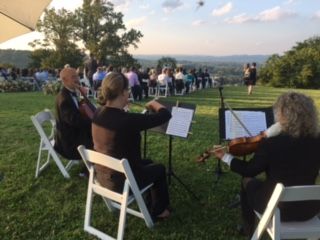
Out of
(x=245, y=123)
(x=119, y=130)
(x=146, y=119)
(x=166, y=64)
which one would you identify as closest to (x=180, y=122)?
(x=245, y=123)

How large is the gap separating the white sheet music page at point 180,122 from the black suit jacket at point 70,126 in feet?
4.55

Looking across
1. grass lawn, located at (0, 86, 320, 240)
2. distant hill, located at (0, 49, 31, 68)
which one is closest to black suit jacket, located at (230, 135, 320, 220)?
grass lawn, located at (0, 86, 320, 240)

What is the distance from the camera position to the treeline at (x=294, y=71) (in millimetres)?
35625

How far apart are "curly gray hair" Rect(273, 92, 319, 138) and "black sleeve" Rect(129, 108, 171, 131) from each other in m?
1.25

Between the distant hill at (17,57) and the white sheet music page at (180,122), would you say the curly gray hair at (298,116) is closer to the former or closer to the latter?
the white sheet music page at (180,122)

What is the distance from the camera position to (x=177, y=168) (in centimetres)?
647

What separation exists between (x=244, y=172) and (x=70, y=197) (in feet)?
8.34

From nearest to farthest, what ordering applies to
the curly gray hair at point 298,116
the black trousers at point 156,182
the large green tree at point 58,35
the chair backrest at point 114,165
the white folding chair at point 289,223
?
the white folding chair at point 289,223 < the curly gray hair at point 298,116 < the chair backrest at point 114,165 < the black trousers at point 156,182 < the large green tree at point 58,35

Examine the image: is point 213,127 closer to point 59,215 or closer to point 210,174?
point 210,174

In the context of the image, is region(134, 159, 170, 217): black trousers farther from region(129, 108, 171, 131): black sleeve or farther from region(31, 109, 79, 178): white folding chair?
region(31, 109, 79, 178): white folding chair

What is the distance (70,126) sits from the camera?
5762 millimetres

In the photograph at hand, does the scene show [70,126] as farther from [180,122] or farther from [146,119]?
[146,119]

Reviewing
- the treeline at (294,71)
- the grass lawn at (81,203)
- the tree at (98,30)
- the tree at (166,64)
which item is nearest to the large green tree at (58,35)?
the tree at (98,30)

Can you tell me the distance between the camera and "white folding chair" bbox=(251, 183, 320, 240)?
116 inches
